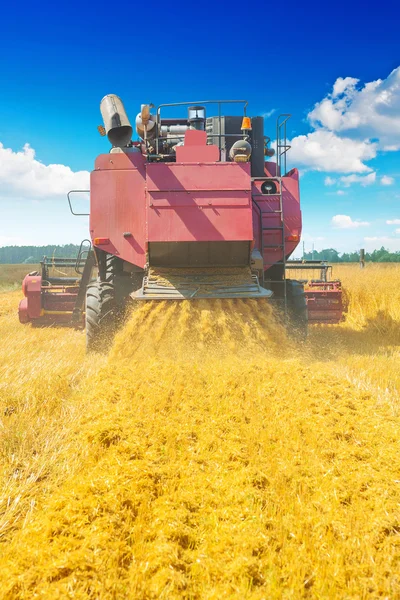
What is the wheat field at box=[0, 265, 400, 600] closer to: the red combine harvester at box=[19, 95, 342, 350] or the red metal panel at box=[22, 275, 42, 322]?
the red combine harvester at box=[19, 95, 342, 350]

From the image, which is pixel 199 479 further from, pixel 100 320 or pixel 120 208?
pixel 120 208

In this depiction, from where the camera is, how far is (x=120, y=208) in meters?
5.77

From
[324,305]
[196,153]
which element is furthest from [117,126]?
[324,305]

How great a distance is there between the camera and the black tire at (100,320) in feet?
19.0

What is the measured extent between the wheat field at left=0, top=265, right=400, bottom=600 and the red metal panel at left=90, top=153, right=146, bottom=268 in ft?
4.56

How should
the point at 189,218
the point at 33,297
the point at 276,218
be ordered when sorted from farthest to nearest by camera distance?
the point at 33,297
the point at 276,218
the point at 189,218

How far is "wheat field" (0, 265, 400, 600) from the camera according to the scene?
5.92ft

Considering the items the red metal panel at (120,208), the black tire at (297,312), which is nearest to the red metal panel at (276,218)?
the black tire at (297,312)

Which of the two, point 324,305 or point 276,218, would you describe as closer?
point 276,218

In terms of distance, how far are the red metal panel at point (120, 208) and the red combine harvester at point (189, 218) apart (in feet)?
0.04

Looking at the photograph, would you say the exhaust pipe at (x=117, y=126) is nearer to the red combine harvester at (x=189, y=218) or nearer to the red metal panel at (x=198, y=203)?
the red combine harvester at (x=189, y=218)

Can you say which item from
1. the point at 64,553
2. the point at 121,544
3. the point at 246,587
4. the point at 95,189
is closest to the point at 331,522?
the point at 246,587

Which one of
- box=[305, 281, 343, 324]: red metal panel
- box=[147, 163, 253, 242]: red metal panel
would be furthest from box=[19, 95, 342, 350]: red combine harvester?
box=[305, 281, 343, 324]: red metal panel

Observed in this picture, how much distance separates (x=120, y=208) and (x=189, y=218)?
967 mm
